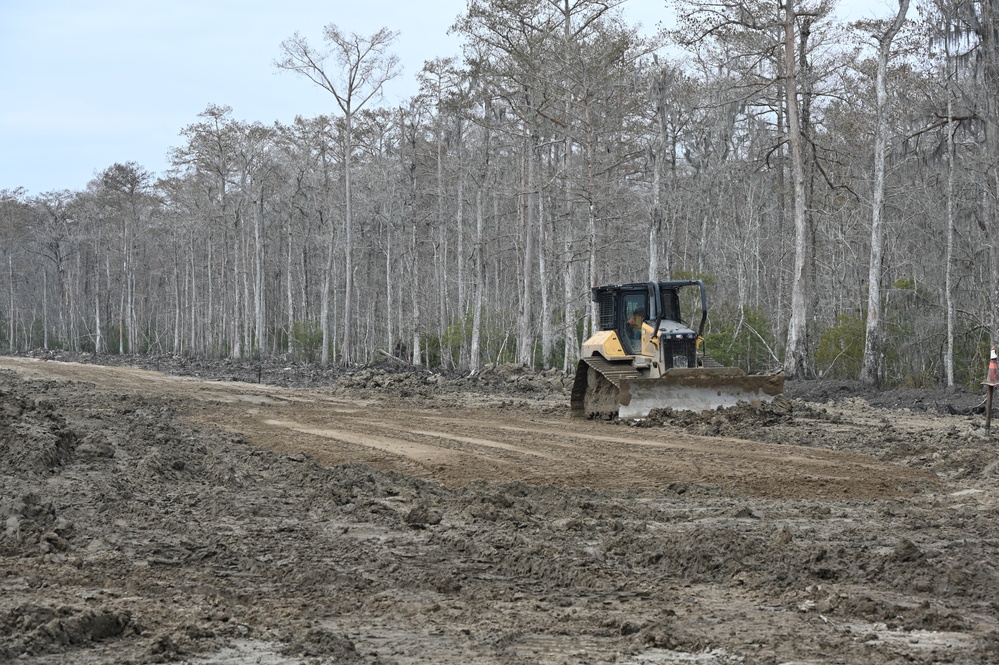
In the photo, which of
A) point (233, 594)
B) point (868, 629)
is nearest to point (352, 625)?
point (233, 594)

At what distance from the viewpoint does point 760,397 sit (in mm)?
17438

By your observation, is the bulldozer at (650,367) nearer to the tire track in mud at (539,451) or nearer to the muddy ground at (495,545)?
the tire track in mud at (539,451)

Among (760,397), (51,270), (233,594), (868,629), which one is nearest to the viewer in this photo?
(868,629)

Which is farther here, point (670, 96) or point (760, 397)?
point (670, 96)

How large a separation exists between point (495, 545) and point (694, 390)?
1027 cm

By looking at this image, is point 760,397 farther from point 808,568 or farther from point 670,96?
point 670,96

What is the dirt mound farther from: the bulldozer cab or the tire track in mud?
the bulldozer cab

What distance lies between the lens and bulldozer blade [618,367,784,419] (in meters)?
17.1

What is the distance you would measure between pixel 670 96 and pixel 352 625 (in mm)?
29916

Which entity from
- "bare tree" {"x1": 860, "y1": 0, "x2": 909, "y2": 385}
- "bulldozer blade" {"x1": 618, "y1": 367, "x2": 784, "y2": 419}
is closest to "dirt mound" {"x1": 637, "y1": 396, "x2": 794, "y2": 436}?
"bulldozer blade" {"x1": 618, "y1": 367, "x2": 784, "y2": 419}

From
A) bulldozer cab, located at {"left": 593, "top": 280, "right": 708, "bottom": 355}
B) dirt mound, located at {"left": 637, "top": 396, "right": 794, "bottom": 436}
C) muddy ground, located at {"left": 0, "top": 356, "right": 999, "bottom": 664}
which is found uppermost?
bulldozer cab, located at {"left": 593, "top": 280, "right": 708, "bottom": 355}

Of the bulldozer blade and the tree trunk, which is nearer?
the bulldozer blade

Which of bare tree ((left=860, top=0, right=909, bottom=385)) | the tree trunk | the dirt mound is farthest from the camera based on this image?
the tree trunk

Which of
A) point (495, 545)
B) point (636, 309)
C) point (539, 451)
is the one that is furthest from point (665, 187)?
point (495, 545)
